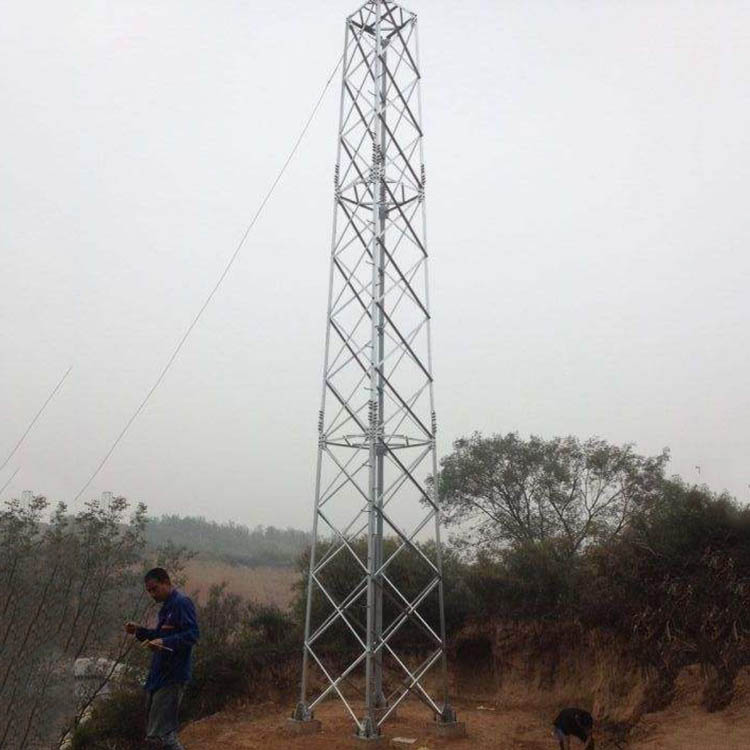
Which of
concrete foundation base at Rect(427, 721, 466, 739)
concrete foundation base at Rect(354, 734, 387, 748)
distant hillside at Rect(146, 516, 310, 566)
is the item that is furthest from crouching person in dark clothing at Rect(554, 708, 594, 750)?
distant hillside at Rect(146, 516, 310, 566)

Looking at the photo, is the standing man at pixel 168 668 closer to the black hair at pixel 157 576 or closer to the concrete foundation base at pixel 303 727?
the black hair at pixel 157 576

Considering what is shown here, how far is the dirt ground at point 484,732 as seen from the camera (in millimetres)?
8367

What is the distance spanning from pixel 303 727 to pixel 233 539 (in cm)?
7424

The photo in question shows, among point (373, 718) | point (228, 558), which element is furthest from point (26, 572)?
point (228, 558)

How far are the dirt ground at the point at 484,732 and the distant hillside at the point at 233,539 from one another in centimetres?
4413

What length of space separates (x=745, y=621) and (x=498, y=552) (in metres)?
9.31

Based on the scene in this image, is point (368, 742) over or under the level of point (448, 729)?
under

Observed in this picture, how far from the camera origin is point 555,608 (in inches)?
547

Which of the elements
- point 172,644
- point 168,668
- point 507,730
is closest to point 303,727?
point 507,730

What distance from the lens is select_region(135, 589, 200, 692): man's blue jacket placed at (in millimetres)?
5109

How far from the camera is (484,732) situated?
10336 mm

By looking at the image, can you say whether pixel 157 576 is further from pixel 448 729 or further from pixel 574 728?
pixel 448 729

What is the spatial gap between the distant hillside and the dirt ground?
4413 cm

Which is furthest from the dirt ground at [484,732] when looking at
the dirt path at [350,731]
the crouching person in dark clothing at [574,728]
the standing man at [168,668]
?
the standing man at [168,668]
